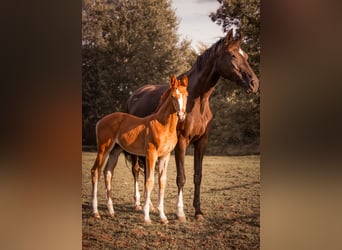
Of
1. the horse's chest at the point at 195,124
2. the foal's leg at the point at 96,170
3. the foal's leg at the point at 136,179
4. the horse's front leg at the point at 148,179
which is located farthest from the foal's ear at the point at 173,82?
the foal's leg at the point at 96,170

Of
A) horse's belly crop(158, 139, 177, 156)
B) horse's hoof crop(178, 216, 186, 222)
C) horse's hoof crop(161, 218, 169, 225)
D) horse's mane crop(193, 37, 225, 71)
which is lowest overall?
horse's hoof crop(161, 218, 169, 225)

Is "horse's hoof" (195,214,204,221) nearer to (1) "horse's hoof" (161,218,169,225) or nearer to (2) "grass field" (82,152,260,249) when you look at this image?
(2) "grass field" (82,152,260,249)

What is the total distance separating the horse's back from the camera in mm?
3670

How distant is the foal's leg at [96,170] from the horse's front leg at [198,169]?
66 centimetres

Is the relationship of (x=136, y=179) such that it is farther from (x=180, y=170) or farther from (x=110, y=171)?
(x=180, y=170)

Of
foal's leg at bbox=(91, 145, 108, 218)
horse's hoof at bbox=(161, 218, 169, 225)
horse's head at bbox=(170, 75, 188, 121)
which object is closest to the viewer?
horse's head at bbox=(170, 75, 188, 121)

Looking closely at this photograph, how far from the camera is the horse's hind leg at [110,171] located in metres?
3.68

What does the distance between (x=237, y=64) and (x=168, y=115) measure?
23.1 inches

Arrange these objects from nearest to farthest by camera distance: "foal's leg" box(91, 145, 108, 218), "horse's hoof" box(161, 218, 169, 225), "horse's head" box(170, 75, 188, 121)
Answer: "horse's head" box(170, 75, 188, 121)
"horse's hoof" box(161, 218, 169, 225)
"foal's leg" box(91, 145, 108, 218)

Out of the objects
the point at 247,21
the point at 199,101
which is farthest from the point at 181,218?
the point at 247,21

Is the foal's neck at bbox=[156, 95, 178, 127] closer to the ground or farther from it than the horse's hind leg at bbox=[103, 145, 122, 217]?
farther from it

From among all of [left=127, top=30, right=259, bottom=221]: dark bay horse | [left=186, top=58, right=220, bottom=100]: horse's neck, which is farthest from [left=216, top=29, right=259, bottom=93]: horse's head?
[left=186, top=58, right=220, bottom=100]: horse's neck

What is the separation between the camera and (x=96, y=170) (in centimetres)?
373
